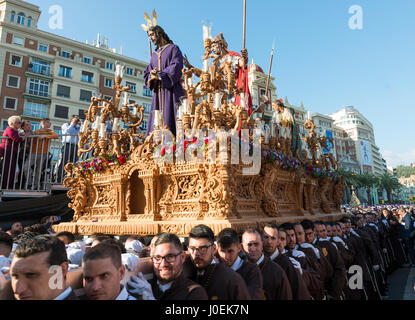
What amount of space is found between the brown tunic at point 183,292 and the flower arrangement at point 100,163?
4.90 m

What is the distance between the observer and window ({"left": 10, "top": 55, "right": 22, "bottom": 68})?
35.2m

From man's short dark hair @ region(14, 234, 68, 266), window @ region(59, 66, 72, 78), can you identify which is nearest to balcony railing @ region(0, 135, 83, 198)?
man's short dark hair @ region(14, 234, 68, 266)

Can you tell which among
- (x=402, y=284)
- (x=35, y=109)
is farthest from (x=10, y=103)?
(x=402, y=284)

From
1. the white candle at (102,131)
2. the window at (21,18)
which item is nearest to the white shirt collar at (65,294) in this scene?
the white candle at (102,131)

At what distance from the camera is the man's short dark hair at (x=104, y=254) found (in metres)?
2.14

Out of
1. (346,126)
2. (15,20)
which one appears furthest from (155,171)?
(346,126)

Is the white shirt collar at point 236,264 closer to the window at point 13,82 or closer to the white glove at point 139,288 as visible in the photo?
the white glove at point 139,288

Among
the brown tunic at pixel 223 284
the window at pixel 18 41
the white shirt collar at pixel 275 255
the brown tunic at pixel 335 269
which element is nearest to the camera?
the brown tunic at pixel 223 284

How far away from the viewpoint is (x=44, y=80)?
36.9 meters

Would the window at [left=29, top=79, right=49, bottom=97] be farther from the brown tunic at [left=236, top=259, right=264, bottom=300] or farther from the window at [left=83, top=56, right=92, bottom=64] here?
the brown tunic at [left=236, top=259, right=264, bottom=300]

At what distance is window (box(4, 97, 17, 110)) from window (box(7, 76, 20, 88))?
1.80m

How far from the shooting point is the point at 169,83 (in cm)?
770

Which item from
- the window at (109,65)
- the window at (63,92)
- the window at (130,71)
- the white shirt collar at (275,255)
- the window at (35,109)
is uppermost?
the window at (109,65)

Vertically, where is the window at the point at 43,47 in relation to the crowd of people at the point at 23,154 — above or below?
above
